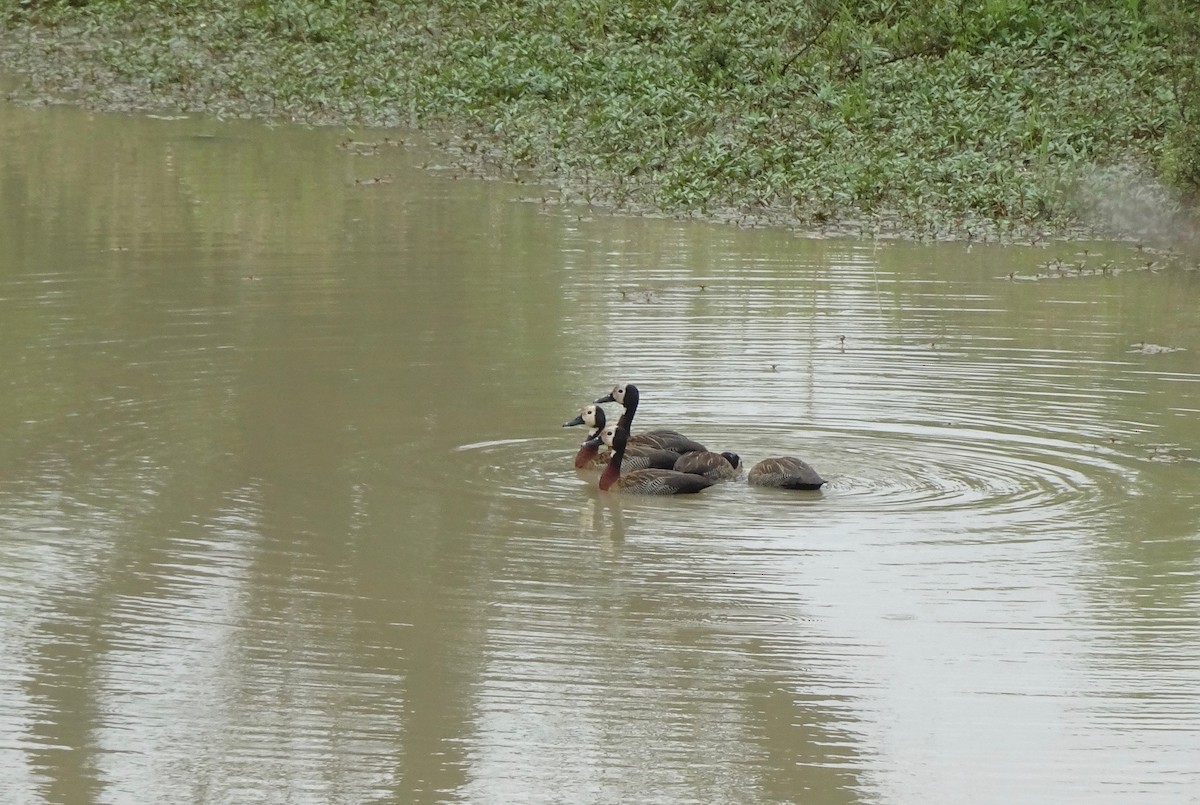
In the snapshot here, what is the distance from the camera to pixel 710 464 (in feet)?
32.1

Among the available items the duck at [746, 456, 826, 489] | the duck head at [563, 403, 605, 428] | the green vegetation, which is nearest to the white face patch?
the duck head at [563, 403, 605, 428]

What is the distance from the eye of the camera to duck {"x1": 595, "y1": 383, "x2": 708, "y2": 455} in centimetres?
1019

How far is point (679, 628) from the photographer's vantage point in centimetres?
785

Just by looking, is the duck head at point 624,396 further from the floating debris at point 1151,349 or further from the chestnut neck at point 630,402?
the floating debris at point 1151,349

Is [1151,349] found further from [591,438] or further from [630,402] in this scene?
[591,438]

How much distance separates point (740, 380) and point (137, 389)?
3.67m

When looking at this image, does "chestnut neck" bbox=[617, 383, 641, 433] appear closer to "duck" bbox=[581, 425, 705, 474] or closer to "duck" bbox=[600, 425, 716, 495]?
"duck" bbox=[581, 425, 705, 474]

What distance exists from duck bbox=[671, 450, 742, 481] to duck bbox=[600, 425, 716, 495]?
1.3 inches

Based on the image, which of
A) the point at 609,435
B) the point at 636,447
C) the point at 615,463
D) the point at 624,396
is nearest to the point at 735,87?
the point at 624,396

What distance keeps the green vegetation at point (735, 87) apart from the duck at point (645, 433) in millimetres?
7189

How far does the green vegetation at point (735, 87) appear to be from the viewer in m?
18.2

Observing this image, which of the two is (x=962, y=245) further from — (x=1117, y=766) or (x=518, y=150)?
(x=1117, y=766)

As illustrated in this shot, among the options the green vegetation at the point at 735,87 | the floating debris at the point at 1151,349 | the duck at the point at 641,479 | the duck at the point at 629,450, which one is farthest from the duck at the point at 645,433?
the green vegetation at the point at 735,87

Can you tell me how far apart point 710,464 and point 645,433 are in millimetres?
722
